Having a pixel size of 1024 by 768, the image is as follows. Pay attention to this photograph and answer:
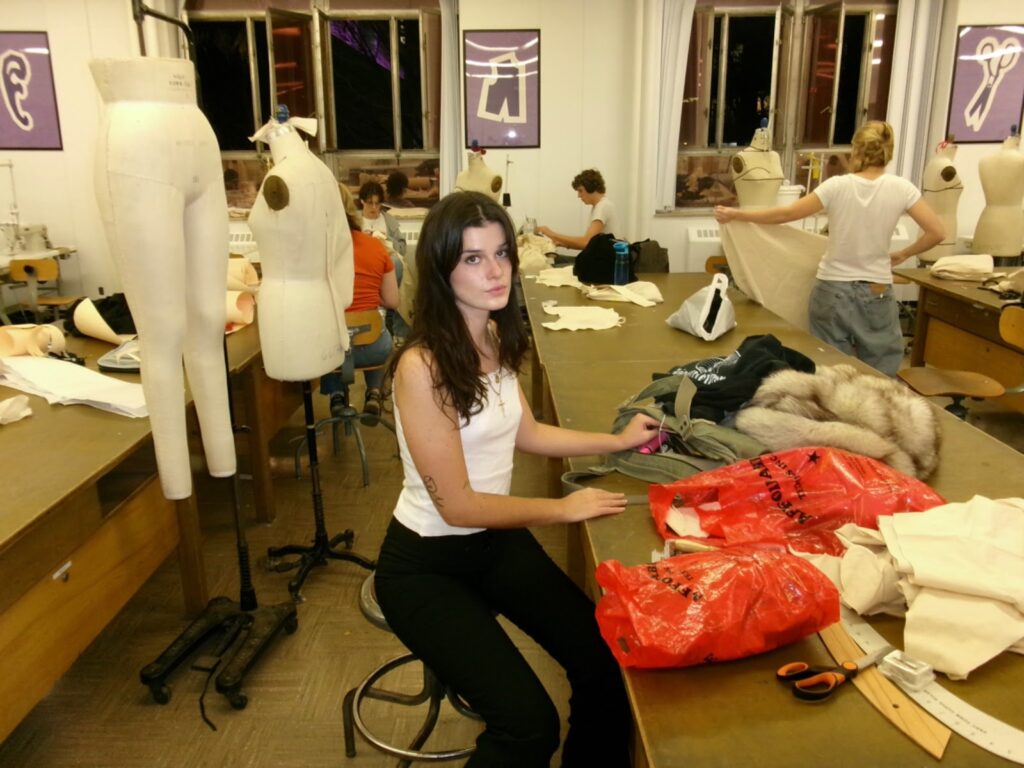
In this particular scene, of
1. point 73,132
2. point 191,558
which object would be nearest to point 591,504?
point 191,558

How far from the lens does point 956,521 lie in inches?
48.6

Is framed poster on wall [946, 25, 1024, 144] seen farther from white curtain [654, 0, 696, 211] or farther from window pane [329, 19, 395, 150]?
window pane [329, 19, 395, 150]

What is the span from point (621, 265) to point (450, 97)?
335 cm

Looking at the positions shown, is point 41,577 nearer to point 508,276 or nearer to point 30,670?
point 30,670

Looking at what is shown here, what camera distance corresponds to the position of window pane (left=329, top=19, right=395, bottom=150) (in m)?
6.80

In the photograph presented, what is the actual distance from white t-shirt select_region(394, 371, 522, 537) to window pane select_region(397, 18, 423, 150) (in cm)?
584

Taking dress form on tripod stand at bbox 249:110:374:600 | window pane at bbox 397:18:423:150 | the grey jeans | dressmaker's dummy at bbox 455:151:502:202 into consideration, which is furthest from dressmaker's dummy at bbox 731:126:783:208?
window pane at bbox 397:18:423:150

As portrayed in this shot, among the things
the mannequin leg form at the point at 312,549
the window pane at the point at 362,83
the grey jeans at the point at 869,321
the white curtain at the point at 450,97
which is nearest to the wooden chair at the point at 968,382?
the grey jeans at the point at 869,321

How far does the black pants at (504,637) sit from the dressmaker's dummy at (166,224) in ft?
2.75

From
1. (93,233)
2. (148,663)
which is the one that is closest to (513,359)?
(148,663)

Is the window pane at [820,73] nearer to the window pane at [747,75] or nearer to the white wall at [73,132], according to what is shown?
the window pane at [747,75]

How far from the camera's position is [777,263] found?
3688 mm

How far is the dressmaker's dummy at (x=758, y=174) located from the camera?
161 inches

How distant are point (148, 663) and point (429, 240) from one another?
1.70 metres
